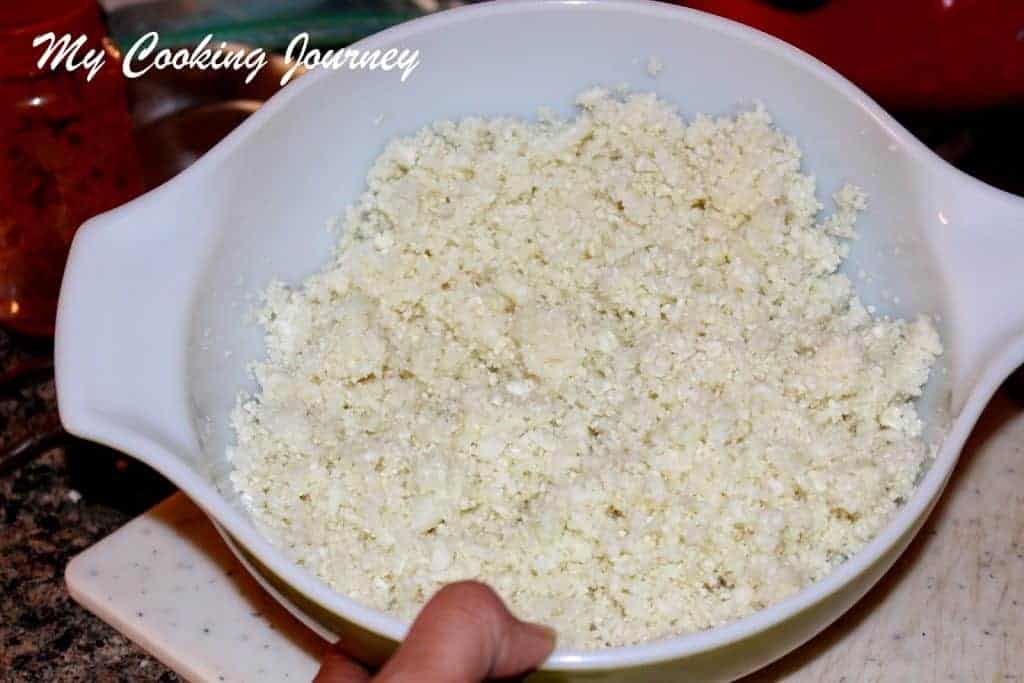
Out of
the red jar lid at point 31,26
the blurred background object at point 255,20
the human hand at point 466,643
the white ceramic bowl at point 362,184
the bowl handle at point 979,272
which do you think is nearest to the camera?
the human hand at point 466,643

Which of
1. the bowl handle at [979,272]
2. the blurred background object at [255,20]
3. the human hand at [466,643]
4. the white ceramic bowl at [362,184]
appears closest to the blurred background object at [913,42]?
the white ceramic bowl at [362,184]

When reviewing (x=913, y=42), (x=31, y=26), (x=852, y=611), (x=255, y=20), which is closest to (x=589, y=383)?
(x=852, y=611)

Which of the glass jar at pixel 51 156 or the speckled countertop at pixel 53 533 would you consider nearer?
the speckled countertop at pixel 53 533

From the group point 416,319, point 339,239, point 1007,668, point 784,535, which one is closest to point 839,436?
point 784,535

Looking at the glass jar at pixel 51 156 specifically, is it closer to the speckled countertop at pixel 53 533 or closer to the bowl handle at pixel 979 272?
the speckled countertop at pixel 53 533

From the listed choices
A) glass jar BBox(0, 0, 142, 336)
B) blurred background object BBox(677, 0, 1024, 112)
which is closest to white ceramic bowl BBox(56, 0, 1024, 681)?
blurred background object BBox(677, 0, 1024, 112)

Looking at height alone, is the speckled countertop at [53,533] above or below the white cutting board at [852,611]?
below

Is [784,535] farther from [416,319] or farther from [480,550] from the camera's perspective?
[416,319]
